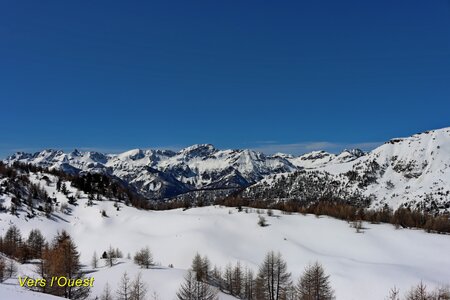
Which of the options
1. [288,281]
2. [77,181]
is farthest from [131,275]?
[77,181]

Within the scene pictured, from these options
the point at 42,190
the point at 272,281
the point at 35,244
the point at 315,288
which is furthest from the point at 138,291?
the point at 42,190

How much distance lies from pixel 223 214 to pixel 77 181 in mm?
94902

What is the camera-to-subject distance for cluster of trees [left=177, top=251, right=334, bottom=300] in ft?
239

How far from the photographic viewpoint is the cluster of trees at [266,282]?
72875mm

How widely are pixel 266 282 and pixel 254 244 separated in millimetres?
39081

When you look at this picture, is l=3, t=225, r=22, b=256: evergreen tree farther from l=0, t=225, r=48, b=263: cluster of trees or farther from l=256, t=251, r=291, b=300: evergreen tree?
l=256, t=251, r=291, b=300: evergreen tree

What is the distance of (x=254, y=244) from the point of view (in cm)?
12625

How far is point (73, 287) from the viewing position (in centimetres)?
5784

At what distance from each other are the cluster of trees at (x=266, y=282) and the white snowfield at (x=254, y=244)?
16.3 ft

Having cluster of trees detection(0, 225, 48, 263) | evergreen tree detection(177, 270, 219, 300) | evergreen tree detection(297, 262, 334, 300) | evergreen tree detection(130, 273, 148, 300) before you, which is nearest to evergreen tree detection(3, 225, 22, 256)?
cluster of trees detection(0, 225, 48, 263)

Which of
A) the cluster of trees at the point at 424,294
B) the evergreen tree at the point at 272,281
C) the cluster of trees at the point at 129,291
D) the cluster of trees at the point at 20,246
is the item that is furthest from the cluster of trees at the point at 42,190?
the cluster of trees at the point at 424,294

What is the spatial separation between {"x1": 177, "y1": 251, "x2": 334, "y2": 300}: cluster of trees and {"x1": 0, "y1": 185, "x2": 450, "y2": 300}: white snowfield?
4974 mm

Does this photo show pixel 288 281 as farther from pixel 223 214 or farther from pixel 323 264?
pixel 223 214

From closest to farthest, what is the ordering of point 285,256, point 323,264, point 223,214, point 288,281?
point 288,281 → point 323,264 → point 285,256 → point 223,214
